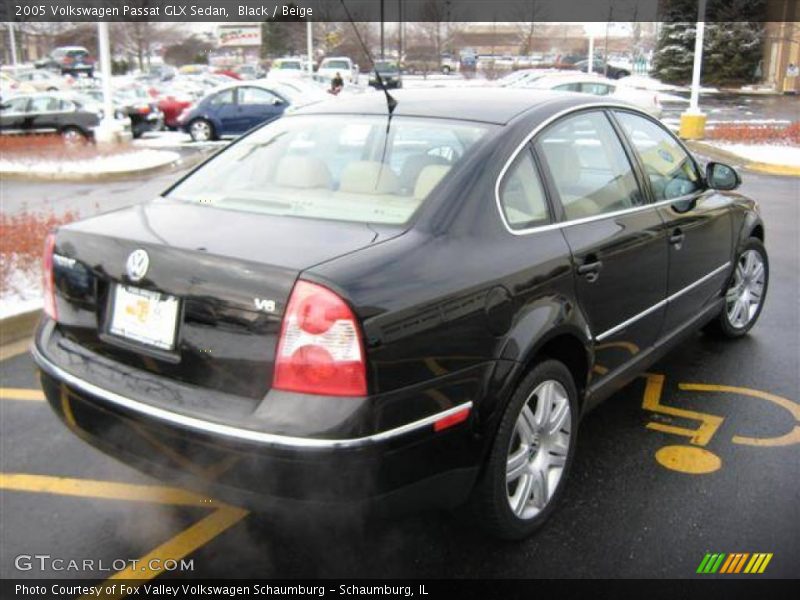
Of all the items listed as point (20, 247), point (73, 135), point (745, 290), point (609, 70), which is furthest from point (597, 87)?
point (609, 70)

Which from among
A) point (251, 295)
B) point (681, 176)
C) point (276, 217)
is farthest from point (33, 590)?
point (681, 176)

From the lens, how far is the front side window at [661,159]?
3797 mm

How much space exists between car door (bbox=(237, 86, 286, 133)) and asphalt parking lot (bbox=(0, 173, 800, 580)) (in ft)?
51.7

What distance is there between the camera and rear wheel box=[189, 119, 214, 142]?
19.6 m

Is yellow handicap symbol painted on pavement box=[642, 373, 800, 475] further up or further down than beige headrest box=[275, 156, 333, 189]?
further down

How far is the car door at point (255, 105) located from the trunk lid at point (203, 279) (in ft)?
55.1

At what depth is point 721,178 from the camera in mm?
4352

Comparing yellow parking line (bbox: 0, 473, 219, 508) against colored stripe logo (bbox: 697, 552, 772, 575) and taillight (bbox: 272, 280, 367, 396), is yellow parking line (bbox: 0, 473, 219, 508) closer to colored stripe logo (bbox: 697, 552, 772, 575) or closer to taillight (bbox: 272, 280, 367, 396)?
taillight (bbox: 272, 280, 367, 396)

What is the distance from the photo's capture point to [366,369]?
2219 millimetres

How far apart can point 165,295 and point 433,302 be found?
0.87m

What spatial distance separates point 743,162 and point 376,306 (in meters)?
14.5

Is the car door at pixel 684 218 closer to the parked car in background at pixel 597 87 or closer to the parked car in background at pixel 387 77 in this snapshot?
the parked car in background at pixel 387 77

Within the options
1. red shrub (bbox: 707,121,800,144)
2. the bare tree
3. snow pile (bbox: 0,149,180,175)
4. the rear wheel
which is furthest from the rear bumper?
the bare tree

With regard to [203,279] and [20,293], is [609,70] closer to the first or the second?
[20,293]
